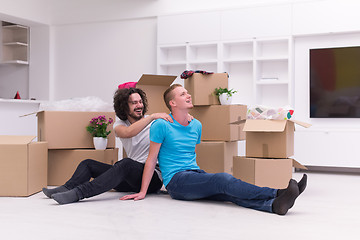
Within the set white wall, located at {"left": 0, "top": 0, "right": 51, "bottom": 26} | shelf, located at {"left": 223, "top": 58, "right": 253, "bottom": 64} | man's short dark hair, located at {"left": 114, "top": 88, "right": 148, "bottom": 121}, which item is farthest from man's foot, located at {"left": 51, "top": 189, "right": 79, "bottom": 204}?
white wall, located at {"left": 0, "top": 0, "right": 51, "bottom": 26}

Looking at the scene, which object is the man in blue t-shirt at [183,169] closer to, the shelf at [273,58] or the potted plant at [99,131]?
the potted plant at [99,131]

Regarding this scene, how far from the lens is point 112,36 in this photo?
6207 millimetres

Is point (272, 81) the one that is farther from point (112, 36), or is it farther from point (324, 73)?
point (112, 36)

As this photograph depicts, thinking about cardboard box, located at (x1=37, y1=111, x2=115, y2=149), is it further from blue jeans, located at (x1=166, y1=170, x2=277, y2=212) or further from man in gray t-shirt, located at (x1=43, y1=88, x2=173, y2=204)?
blue jeans, located at (x1=166, y1=170, x2=277, y2=212)

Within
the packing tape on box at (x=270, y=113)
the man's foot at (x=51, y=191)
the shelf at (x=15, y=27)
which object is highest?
the shelf at (x=15, y=27)

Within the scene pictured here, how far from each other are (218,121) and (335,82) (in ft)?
5.89

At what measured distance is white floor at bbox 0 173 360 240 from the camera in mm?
2047

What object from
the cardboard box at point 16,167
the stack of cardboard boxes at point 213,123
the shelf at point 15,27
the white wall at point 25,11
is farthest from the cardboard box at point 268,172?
the shelf at point 15,27

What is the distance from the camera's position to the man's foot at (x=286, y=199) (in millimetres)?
2324

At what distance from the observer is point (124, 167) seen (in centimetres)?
281

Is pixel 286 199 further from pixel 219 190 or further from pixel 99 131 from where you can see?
pixel 99 131

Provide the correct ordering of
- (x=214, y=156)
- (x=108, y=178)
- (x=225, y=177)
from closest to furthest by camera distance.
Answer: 1. (x=225, y=177)
2. (x=108, y=178)
3. (x=214, y=156)

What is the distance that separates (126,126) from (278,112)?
1126 millimetres

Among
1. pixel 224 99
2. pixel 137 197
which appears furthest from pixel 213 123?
pixel 137 197
